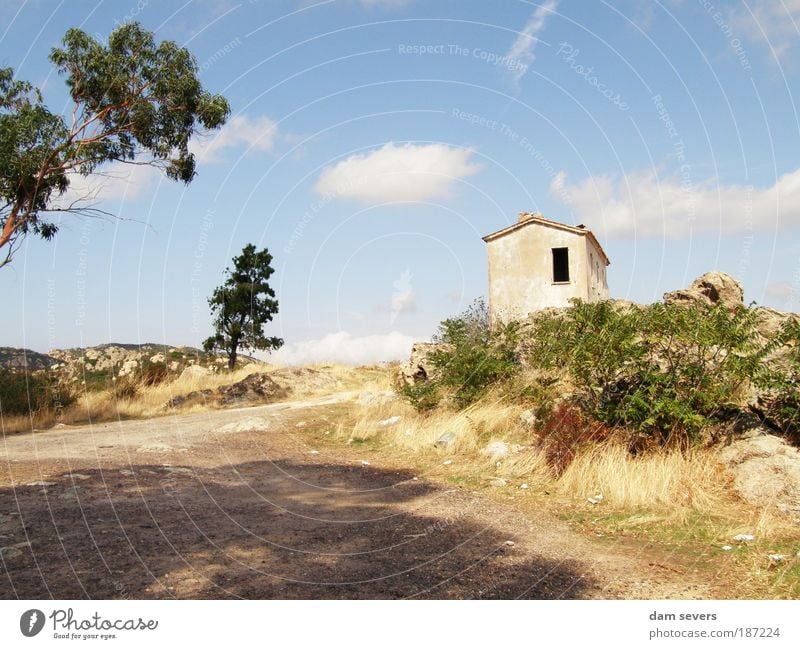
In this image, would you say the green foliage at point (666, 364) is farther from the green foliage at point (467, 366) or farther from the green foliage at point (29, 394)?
the green foliage at point (29, 394)

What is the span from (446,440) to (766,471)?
5.53m

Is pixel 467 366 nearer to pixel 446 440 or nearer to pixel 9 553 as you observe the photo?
pixel 446 440

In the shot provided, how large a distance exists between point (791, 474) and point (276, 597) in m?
6.16

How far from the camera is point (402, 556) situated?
19.9 ft

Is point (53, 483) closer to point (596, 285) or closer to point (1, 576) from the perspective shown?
point (1, 576)

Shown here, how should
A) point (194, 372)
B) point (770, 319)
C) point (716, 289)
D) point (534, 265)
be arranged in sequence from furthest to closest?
1. point (194, 372)
2. point (534, 265)
3. point (716, 289)
4. point (770, 319)

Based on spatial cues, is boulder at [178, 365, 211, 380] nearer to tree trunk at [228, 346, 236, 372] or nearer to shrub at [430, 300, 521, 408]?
tree trunk at [228, 346, 236, 372]

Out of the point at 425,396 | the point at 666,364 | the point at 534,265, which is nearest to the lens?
the point at 666,364

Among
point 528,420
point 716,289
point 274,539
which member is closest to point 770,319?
point 716,289

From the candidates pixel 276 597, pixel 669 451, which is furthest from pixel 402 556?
pixel 669 451

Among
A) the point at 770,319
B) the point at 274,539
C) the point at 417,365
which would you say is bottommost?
the point at 274,539

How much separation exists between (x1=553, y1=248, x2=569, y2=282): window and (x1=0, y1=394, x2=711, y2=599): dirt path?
15.7 meters

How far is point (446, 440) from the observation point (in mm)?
11766

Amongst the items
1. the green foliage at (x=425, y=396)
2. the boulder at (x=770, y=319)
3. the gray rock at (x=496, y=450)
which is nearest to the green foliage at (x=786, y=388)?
the boulder at (x=770, y=319)
